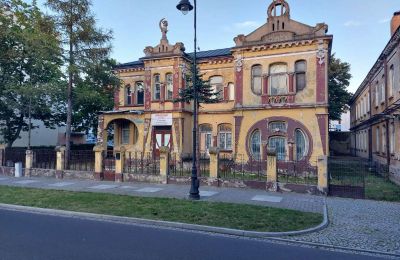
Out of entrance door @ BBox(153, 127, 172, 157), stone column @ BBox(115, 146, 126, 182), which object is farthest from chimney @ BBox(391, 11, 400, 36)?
stone column @ BBox(115, 146, 126, 182)

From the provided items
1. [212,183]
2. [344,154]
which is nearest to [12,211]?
[212,183]

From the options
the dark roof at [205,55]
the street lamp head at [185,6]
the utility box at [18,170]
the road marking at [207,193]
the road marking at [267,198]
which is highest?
the dark roof at [205,55]

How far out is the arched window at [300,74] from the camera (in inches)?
740

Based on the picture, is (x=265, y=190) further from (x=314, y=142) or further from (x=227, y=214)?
(x=314, y=142)

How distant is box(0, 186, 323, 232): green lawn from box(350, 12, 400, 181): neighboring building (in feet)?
35.0

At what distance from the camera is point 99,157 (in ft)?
52.7

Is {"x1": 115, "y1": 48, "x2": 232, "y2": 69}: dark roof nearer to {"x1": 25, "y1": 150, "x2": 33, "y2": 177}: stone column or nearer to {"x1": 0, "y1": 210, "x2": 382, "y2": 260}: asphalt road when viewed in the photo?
{"x1": 25, "y1": 150, "x2": 33, "y2": 177}: stone column

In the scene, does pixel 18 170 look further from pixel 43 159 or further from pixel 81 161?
pixel 81 161

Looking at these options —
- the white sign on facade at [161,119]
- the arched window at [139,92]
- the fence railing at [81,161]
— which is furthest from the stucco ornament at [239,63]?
the fence railing at [81,161]

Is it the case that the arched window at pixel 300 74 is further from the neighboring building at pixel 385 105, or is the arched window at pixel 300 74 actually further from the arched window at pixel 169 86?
the arched window at pixel 169 86

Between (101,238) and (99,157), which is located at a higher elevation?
(99,157)

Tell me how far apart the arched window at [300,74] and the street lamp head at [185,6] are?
1052 cm

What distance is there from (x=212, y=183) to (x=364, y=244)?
8028 mm

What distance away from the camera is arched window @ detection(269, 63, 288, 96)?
19.3 meters
